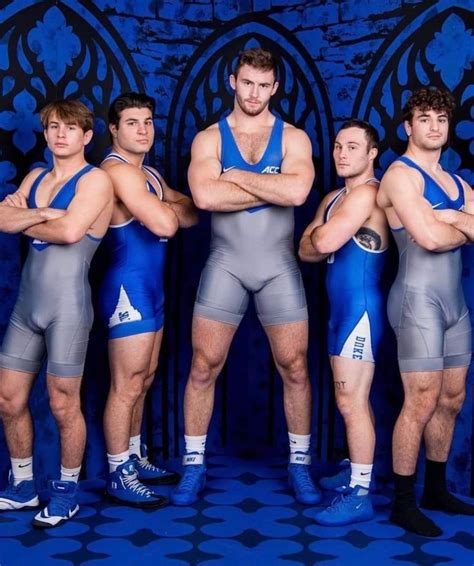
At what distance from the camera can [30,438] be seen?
3.63 metres

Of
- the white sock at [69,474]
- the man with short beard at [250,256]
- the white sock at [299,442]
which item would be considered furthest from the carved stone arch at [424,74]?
the white sock at [69,474]

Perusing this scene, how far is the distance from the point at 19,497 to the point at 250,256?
142cm

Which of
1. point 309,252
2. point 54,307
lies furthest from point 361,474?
point 54,307

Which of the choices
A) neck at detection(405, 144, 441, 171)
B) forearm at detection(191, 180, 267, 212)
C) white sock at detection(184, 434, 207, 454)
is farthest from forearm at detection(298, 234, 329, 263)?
white sock at detection(184, 434, 207, 454)

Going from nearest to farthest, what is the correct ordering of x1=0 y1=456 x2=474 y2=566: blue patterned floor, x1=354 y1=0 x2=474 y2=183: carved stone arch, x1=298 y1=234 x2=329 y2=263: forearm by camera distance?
x1=0 y1=456 x2=474 y2=566: blue patterned floor < x1=298 y1=234 x2=329 y2=263: forearm < x1=354 y1=0 x2=474 y2=183: carved stone arch

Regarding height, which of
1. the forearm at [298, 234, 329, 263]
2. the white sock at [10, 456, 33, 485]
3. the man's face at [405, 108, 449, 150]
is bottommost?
the white sock at [10, 456, 33, 485]

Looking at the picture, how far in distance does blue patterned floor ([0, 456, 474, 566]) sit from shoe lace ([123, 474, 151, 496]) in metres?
0.09

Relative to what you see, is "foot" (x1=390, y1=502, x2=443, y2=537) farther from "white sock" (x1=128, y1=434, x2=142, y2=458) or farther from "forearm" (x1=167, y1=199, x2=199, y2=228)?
"forearm" (x1=167, y1=199, x2=199, y2=228)

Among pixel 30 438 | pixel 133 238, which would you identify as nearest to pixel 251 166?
pixel 133 238

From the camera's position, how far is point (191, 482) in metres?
3.83

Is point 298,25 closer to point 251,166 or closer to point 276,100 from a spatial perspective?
point 276,100

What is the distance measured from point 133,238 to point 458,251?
1.36 meters

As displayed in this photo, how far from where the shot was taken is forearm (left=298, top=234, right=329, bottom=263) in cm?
368

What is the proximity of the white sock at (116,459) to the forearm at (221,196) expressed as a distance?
3.78ft
